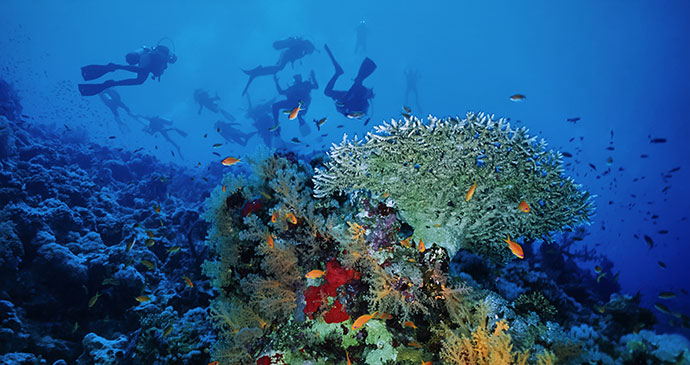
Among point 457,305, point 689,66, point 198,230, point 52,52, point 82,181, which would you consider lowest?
point 457,305

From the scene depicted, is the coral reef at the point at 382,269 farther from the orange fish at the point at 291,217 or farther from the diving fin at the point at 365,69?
the diving fin at the point at 365,69

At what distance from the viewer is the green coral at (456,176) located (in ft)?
13.8

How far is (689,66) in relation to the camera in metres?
40.6

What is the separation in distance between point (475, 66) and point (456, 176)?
285 ft

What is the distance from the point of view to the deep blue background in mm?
47625

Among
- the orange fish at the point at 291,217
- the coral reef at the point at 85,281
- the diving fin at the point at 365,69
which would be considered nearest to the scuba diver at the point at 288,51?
the diving fin at the point at 365,69

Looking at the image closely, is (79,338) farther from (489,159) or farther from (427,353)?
(489,159)

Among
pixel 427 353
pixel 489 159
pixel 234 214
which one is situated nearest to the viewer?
pixel 427 353

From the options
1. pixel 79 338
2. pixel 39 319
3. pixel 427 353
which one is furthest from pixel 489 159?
pixel 39 319

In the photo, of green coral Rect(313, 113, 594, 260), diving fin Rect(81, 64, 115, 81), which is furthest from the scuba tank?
green coral Rect(313, 113, 594, 260)

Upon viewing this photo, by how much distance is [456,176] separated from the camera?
428 cm

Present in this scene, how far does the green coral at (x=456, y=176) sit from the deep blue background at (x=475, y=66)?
46.8 metres

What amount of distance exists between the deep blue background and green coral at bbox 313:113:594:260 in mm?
46809

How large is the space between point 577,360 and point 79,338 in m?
10.2
